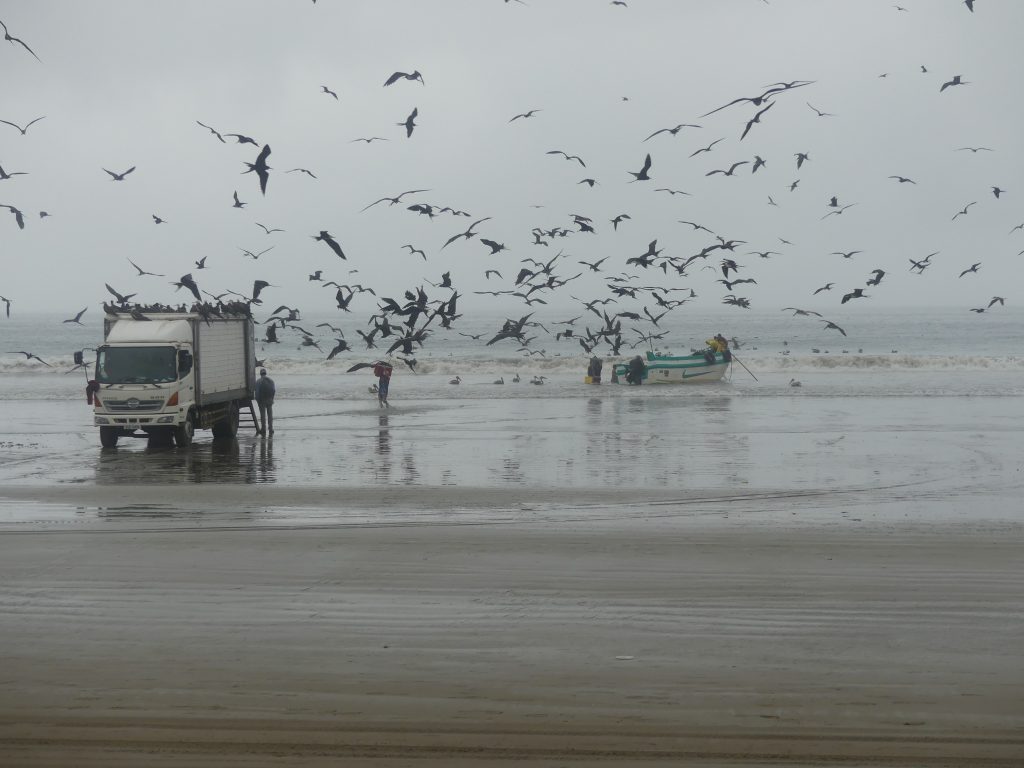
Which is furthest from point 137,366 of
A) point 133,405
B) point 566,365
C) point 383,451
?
point 566,365

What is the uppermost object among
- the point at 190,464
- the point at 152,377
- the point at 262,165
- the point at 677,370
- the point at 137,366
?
the point at 262,165

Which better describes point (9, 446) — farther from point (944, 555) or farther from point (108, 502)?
point (944, 555)

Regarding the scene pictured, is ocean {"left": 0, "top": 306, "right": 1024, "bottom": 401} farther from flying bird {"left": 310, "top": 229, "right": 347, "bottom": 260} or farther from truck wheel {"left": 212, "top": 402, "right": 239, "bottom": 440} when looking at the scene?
flying bird {"left": 310, "top": 229, "right": 347, "bottom": 260}

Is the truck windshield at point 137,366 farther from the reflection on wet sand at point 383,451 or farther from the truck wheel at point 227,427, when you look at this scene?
the reflection on wet sand at point 383,451

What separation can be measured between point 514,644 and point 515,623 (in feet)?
2.18

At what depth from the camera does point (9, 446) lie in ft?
87.0

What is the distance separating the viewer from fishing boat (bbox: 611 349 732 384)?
5275cm

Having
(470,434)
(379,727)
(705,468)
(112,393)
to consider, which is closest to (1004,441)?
(705,468)

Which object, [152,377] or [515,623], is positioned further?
[152,377]

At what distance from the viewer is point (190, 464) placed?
23.1 meters

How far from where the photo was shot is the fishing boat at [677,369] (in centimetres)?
5275

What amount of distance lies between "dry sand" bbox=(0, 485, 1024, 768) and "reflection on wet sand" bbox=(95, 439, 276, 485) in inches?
244

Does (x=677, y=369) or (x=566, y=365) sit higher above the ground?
(x=677, y=369)

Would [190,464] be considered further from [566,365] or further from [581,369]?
[566,365]
